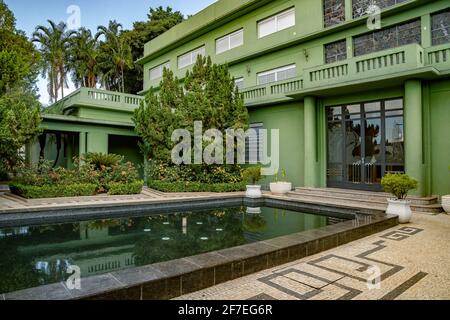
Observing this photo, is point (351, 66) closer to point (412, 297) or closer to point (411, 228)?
point (411, 228)

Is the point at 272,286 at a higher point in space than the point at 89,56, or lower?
lower

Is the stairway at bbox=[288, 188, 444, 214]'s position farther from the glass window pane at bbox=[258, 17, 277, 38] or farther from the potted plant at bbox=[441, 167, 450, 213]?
the glass window pane at bbox=[258, 17, 277, 38]

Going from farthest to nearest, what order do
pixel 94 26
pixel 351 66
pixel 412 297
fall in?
1. pixel 94 26
2. pixel 351 66
3. pixel 412 297

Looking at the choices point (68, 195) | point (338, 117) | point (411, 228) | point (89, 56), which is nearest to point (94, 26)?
point (89, 56)

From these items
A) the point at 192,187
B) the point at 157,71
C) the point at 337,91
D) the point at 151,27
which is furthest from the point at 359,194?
the point at 151,27

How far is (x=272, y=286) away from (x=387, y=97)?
29.8ft

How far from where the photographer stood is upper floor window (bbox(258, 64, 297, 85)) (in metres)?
13.9

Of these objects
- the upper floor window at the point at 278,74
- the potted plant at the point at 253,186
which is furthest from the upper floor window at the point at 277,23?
the potted plant at the point at 253,186

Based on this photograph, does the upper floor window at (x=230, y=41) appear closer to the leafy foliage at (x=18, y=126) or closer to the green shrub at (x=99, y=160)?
the green shrub at (x=99, y=160)

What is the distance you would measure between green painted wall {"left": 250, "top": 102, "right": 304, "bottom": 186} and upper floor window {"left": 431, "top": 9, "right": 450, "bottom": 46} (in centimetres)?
503

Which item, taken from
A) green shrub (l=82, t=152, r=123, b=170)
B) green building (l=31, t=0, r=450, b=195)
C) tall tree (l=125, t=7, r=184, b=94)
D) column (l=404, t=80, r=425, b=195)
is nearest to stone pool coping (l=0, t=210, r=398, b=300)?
column (l=404, t=80, r=425, b=195)

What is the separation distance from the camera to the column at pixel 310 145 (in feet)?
38.0

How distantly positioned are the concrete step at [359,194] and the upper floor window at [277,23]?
802 centimetres
